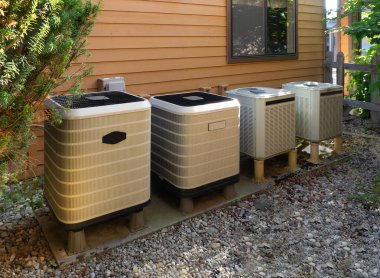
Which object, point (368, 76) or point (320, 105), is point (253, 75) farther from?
point (368, 76)

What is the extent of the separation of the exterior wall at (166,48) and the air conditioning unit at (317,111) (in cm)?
100

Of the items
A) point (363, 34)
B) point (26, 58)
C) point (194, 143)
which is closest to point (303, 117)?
point (363, 34)

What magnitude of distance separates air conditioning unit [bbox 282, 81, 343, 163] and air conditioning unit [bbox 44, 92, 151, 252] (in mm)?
2365

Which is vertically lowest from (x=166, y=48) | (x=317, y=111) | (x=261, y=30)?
(x=317, y=111)

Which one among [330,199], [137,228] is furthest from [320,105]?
[137,228]

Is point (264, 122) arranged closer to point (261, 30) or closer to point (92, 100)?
point (92, 100)

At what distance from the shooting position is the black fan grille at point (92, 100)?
2452 mm

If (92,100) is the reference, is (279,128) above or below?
below

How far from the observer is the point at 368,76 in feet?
21.0

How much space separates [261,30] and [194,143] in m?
3.13

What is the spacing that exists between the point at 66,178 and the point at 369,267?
2038 mm

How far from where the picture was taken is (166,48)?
434 centimetres

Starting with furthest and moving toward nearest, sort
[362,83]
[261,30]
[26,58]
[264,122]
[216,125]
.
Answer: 1. [362,83]
2. [261,30]
3. [264,122]
4. [216,125]
5. [26,58]

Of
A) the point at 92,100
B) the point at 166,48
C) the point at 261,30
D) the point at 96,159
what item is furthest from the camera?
the point at 261,30
